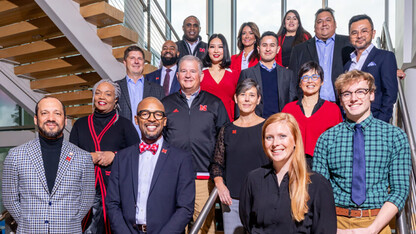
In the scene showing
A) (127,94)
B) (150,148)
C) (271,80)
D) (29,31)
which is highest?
(29,31)

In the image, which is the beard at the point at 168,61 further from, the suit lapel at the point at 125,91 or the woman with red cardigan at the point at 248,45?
the suit lapel at the point at 125,91

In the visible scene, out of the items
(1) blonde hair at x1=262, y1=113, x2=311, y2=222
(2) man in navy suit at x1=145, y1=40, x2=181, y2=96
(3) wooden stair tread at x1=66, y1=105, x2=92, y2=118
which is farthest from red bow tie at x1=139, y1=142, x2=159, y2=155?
(3) wooden stair tread at x1=66, y1=105, x2=92, y2=118

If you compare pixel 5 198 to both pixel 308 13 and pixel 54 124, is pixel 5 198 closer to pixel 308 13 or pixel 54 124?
pixel 54 124

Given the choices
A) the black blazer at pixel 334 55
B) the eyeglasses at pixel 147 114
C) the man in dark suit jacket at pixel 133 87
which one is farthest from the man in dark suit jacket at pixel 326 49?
the eyeglasses at pixel 147 114

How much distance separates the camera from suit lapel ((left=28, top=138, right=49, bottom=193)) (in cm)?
257

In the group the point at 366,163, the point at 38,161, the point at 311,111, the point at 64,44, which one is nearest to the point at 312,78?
the point at 311,111

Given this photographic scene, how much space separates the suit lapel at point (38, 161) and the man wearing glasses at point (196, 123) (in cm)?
93

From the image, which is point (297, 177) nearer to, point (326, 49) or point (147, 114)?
point (147, 114)

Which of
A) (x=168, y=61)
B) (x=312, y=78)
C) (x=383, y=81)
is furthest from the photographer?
(x=168, y=61)

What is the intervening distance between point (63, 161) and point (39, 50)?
288 cm

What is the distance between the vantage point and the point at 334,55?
372cm

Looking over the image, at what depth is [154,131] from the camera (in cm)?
260

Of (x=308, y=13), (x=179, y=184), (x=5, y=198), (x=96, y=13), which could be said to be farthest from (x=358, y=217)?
(x=308, y=13)

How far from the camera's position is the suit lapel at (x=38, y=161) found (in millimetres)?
2566
